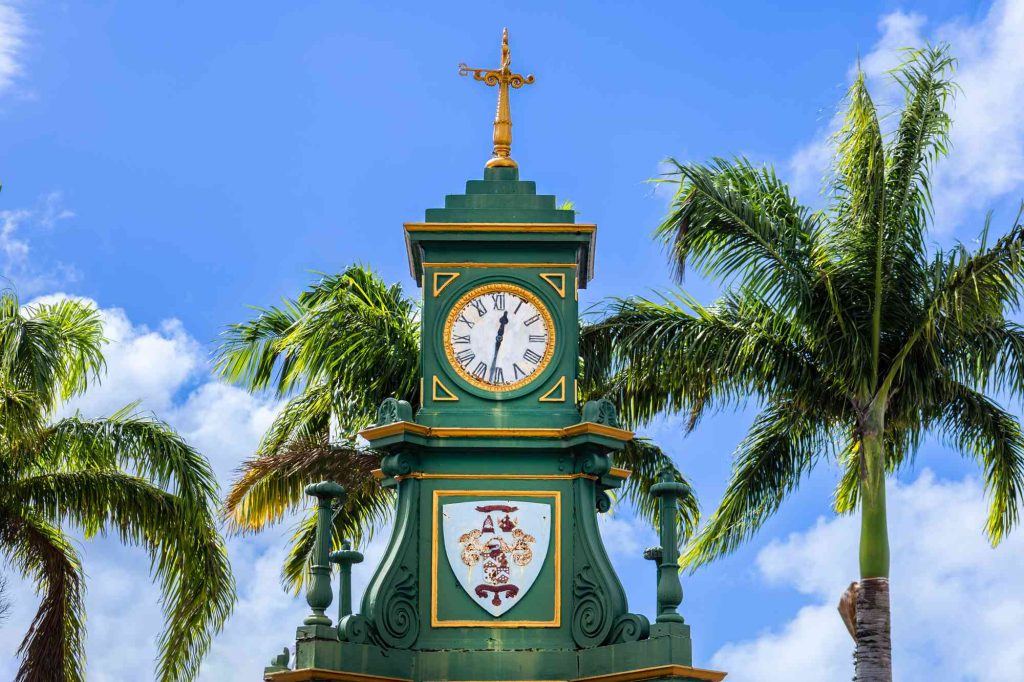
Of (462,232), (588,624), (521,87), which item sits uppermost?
(521,87)

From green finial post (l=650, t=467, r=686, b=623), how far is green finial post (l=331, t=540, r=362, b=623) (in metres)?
3.08

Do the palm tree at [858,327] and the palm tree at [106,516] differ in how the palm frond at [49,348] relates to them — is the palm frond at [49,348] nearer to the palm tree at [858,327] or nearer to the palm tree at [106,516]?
the palm tree at [106,516]

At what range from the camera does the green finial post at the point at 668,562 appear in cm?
2070

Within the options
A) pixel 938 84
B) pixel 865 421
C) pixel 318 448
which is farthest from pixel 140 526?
pixel 938 84

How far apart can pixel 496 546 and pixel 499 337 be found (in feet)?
7.27

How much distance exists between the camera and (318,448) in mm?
28594

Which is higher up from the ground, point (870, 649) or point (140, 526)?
point (140, 526)

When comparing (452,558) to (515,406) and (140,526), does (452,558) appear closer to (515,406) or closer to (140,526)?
(515,406)

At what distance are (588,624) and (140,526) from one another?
7515 millimetres

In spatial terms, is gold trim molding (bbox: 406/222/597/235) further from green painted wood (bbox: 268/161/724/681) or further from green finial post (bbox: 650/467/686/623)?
green finial post (bbox: 650/467/686/623)

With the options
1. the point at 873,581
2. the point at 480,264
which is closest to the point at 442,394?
the point at 480,264

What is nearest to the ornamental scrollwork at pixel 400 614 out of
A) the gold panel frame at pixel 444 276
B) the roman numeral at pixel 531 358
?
the roman numeral at pixel 531 358

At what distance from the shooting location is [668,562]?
821 inches

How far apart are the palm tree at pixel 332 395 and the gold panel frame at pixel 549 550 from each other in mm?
6423
